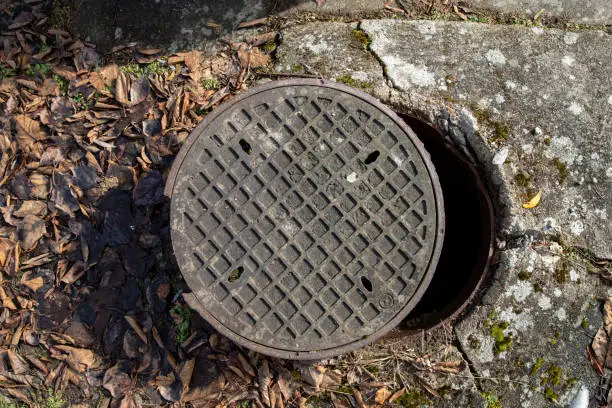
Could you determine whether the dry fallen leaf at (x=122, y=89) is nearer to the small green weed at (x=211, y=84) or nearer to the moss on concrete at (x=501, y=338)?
the small green weed at (x=211, y=84)

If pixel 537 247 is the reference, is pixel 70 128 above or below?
above

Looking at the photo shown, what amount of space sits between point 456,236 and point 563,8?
132 cm

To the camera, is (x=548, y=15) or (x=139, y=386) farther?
(x=548, y=15)

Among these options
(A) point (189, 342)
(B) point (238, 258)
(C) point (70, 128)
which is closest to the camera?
(B) point (238, 258)

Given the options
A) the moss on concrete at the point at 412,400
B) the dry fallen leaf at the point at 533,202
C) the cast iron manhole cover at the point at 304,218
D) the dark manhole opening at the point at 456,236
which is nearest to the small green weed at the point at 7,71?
the cast iron manhole cover at the point at 304,218

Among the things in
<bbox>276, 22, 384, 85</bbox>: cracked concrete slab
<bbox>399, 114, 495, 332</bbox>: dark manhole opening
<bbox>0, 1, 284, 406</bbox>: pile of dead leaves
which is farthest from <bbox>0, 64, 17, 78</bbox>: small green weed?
<bbox>399, 114, 495, 332</bbox>: dark manhole opening

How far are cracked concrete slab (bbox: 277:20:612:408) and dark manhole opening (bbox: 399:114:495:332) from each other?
7 centimetres

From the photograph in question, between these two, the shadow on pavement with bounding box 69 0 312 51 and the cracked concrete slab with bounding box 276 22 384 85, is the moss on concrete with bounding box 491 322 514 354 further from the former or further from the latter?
the shadow on pavement with bounding box 69 0 312 51

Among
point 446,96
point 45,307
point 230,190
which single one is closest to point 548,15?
point 446,96

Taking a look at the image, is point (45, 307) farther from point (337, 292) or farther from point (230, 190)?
point (337, 292)

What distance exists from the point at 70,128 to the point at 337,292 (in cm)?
157

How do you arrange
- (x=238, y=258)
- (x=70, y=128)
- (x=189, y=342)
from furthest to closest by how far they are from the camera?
(x=70, y=128), (x=189, y=342), (x=238, y=258)

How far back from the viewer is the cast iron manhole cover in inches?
80.2

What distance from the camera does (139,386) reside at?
7.72 ft
